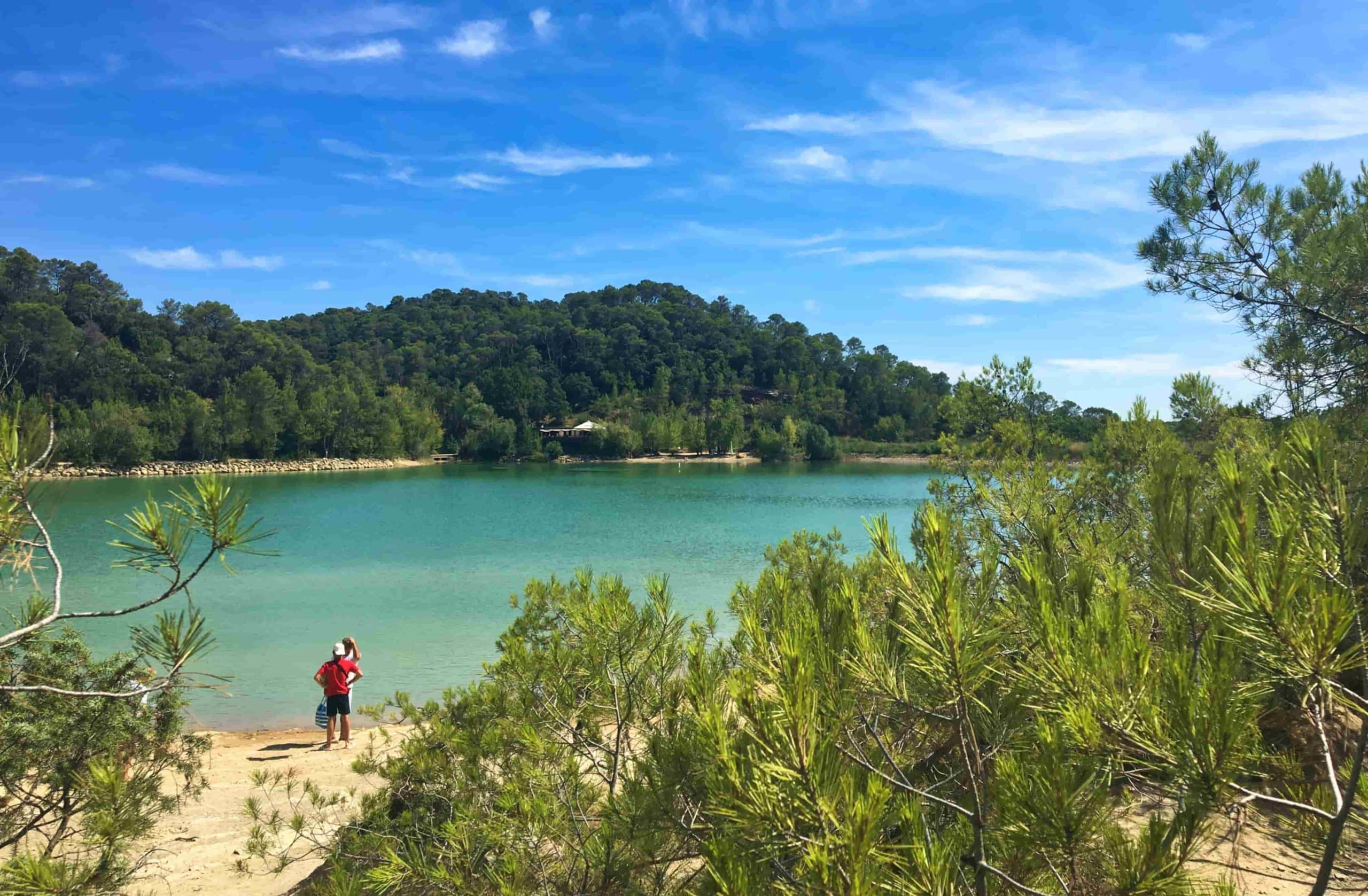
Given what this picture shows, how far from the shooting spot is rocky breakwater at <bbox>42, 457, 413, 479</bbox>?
49.0 m

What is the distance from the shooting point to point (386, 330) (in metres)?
110

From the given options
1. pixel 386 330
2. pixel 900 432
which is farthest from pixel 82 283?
pixel 900 432

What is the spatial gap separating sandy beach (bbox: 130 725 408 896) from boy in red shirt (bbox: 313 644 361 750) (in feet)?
0.83

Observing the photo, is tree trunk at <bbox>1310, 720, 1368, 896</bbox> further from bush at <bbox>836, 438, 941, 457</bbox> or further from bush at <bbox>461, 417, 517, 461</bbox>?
bush at <bbox>836, 438, 941, 457</bbox>

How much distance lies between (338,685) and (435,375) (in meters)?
93.2

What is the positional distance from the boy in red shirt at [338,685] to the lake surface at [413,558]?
1838 mm

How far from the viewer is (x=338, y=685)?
28.6 ft

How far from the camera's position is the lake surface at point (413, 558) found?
1227 centimetres

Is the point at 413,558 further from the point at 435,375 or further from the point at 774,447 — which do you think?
the point at 435,375

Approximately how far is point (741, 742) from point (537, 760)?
160cm

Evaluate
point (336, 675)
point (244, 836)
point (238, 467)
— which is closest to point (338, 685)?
point (336, 675)

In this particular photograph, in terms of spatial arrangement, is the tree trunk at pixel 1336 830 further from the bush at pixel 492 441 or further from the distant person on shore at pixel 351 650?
the bush at pixel 492 441

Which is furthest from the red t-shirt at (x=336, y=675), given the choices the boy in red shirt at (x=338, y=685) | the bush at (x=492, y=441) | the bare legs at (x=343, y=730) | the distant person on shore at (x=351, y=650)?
the bush at (x=492, y=441)

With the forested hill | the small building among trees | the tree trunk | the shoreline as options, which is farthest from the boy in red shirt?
the small building among trees
